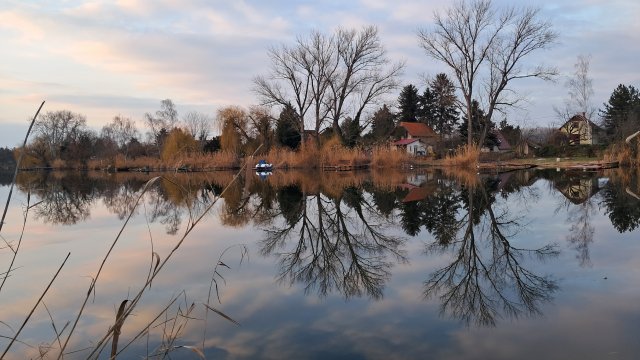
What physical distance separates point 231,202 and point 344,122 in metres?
33.5

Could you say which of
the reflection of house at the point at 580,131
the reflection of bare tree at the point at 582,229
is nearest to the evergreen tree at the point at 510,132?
the reflection of house at the point at 580,131

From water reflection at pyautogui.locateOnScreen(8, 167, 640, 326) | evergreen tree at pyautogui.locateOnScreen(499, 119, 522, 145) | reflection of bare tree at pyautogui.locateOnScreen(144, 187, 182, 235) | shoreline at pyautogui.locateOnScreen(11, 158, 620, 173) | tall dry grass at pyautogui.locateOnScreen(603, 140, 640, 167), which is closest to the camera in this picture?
water reflection at pyautogui.locateOnScreen(8, 167, 640, 326)

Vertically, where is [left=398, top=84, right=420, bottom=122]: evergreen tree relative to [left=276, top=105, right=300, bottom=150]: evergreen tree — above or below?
above

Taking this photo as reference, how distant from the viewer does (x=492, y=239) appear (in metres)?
6.36

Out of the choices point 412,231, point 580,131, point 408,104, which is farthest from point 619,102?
point 412,231

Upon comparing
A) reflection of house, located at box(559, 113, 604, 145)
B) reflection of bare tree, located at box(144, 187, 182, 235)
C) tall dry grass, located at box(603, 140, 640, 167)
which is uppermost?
reflection of house, located at box(559, 113, 604, 145)

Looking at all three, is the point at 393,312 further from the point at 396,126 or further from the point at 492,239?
the point at 396,126

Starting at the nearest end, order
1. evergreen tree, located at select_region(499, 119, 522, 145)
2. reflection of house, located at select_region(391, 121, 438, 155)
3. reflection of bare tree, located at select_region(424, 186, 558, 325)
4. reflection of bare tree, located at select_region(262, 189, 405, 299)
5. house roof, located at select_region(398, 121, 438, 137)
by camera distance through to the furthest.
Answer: reflection of bare tree, located at select_region(424, 186, 558, 325) < reflection of bare tree, located at select_region(262, 189, 405, 299) < evergreen tree, located at select_region(499, 119, 522, 145) < reflection of house, located at select_region(391, 121, 438, 155) < house roof, located at select_region(398, 121, 438, 137)

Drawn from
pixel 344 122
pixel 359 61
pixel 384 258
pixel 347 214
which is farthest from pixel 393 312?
pixel 344 122

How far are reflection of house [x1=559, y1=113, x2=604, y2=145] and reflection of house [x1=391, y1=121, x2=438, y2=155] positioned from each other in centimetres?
1562

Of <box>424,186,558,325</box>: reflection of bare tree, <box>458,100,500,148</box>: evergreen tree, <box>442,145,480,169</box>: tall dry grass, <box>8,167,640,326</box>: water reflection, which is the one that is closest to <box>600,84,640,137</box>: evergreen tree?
<box>458,100,500,148</box>: evergreen tree

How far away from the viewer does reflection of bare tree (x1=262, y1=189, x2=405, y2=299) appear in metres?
4.75

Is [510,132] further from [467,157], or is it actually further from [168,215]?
[168,215]

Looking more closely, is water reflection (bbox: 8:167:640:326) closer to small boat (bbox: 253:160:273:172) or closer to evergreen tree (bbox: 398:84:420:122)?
small boat (bbox: 253:160:273:172)
